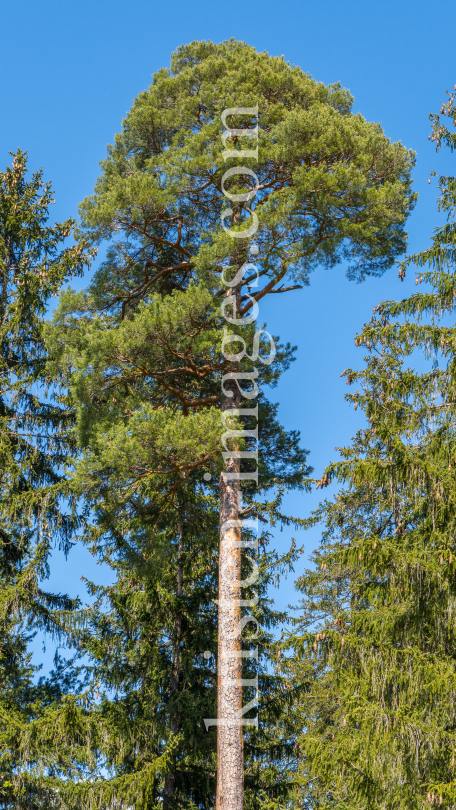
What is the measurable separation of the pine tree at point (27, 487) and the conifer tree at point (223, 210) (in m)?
1.45

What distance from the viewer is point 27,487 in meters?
11.6

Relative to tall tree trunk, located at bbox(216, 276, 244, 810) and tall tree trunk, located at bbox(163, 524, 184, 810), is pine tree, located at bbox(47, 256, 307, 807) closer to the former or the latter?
tall tree trunk, located at bbox(163, 524, 184, 810)

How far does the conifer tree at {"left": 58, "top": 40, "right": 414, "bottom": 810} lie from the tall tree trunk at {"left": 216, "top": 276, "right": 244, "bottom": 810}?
0.06 feet

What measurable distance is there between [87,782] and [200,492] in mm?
4562

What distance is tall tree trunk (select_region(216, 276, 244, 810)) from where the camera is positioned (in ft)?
24.8

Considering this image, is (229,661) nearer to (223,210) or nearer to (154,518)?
(154,518)

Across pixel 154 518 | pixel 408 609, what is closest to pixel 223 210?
pixel 154 518

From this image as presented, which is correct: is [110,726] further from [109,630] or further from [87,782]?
[109,630]

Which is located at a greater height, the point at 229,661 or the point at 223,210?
the point at 223,210

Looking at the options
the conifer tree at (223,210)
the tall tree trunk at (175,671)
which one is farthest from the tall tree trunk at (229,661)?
the tall tree trunk at (175,671)

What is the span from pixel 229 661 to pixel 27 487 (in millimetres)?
5064

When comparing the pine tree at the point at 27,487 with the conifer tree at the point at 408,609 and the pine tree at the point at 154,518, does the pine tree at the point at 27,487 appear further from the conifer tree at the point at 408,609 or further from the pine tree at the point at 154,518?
the conifer tree at the point at 408,609

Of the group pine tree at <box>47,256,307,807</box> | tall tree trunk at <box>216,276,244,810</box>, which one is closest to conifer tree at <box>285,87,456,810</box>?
tall tree trunk at <box>216,276,244,810</box>

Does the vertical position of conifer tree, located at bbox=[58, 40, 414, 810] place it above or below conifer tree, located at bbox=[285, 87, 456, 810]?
above
